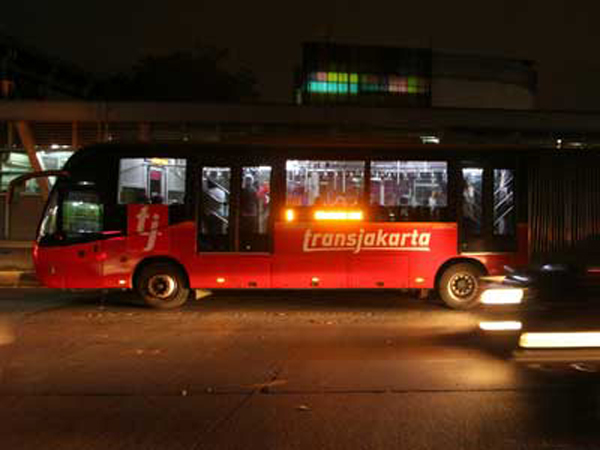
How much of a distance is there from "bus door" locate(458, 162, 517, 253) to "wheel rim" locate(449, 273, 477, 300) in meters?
0.49

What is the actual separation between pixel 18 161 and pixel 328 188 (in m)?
15.2

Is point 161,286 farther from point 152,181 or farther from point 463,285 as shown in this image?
point 463,285

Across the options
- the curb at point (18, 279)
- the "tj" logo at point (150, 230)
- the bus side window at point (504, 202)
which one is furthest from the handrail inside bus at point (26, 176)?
the bus side window at point (504, 202)

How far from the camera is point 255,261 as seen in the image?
12352mm

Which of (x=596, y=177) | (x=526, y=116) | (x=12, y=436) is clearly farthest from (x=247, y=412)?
(x=526, y=116)

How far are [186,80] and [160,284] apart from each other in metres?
32.4

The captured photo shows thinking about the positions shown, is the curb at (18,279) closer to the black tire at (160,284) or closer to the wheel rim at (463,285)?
the black tire at (160,284)

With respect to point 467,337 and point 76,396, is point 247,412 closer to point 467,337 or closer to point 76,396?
→ point 76,396

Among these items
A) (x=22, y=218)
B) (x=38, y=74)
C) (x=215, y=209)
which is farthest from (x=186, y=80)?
(x=215, y=209)

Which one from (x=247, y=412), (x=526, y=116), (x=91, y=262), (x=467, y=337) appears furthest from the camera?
(x=526, y=116)

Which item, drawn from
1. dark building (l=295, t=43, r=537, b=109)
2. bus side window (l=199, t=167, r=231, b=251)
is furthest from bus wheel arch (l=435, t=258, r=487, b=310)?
dark building (l=295, t=43, r=537, b=109)

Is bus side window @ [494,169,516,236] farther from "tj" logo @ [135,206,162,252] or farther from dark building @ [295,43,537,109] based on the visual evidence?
dark building @ [295,43,537,109]

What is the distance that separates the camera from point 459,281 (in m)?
12.5

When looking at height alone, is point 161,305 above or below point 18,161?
below
